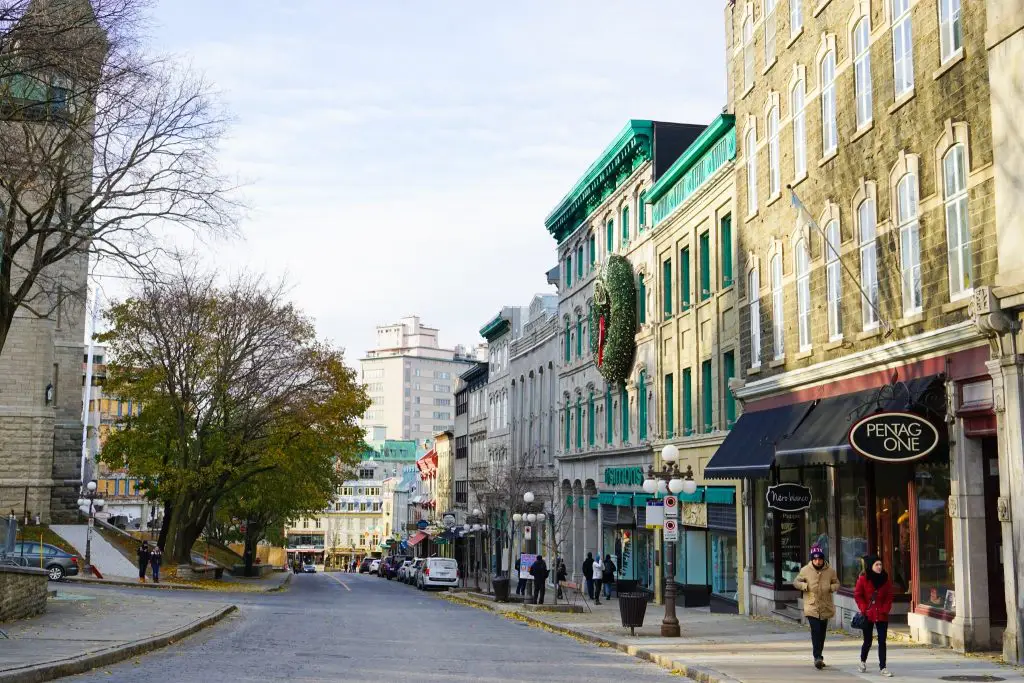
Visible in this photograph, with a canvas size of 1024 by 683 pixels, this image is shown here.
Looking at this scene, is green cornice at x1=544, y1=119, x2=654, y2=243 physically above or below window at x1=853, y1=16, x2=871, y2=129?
above

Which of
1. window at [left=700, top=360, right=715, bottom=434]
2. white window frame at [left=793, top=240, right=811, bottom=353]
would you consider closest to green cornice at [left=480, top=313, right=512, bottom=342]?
window at [left=700, top=360, right=715, bottom=434]

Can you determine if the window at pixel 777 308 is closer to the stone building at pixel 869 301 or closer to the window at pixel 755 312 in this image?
the stone building at pixel 869 301

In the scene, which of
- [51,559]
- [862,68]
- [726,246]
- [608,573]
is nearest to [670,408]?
[608,573]

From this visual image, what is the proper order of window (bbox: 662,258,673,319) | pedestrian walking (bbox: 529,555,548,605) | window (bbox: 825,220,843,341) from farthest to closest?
1. window (bbox: 662,258,673,319)
2. pedestrian walking (bbox: 529,555,548,605)
3. window (bbox: 825,220,843,341)

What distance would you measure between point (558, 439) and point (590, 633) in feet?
93.5

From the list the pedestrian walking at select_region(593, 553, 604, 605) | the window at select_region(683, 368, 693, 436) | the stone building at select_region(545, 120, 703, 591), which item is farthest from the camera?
the stone building at select_region(545, 120, 703, 591)


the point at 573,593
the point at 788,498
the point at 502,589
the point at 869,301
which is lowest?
the point at 573,593

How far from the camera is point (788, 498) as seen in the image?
2398cm

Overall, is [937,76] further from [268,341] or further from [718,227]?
[268,341]

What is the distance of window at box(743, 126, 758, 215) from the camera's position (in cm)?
2844

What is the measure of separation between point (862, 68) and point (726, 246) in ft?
32.7

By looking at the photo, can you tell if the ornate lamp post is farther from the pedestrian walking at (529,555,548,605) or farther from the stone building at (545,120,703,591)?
the stone building at (545,120,703,591)

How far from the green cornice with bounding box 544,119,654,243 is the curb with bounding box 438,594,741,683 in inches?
633

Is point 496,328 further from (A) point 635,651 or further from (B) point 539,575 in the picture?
(A) point 635,651
